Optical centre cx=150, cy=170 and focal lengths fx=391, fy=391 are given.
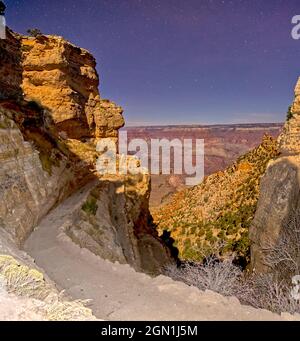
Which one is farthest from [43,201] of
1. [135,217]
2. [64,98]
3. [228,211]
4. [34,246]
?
[228,211]

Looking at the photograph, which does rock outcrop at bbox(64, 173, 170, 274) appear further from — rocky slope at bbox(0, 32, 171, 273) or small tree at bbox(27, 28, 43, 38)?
small tree at bbox(27, 28, 43, 38)

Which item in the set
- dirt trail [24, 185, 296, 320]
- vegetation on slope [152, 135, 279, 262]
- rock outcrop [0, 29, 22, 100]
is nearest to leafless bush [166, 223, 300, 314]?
dirt trail [24, 185, 296, 320]

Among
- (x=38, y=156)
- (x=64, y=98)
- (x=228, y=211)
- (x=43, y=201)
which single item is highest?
(x=64, y=98)

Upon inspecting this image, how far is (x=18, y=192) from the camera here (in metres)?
15.4

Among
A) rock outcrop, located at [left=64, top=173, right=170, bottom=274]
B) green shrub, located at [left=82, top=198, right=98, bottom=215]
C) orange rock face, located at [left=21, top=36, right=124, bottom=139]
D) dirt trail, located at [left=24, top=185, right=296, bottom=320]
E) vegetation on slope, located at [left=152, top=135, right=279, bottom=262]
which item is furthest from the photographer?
vegetation on slope, located at [left=152, top=135, right=279, bottom=262]

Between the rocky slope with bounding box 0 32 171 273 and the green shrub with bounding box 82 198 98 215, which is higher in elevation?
the rocky slope with bounding box 0 32 171 273

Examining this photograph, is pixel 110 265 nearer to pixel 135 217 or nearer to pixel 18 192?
pixel 18 192

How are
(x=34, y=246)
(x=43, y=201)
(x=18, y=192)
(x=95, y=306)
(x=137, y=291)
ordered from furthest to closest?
(x=43, y=201)
(x=18, y=192)
(x=34, y=246)
(x=137, y=291)
(x=95, y=306)

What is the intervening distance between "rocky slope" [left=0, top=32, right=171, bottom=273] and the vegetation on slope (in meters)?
13.2

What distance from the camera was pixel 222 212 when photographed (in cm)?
4994

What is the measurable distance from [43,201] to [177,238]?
32806 millimetres

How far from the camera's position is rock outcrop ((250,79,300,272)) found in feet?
86.7

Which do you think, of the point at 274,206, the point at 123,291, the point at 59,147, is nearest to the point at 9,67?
the point at 59,147

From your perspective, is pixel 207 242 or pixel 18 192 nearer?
pixel 18 192
